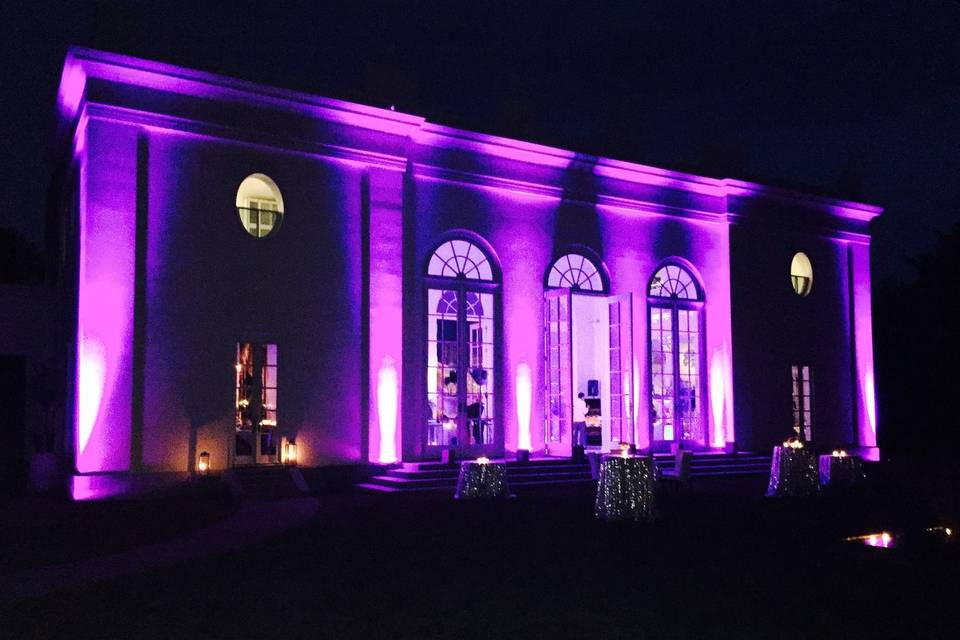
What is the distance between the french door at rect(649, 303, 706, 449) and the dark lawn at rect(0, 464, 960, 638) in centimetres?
Result: 911

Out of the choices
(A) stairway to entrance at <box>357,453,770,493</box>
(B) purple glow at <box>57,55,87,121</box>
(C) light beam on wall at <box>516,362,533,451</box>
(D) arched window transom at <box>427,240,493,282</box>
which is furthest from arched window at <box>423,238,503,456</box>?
(B) purple glow at <box>57,55,87,121</box>

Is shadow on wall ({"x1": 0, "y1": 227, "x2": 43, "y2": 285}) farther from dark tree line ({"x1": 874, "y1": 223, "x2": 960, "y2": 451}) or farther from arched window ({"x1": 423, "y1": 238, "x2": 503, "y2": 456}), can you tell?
dark tree line ({"x1": 874, "y1": 223, "x2": 960, "y2": 451})

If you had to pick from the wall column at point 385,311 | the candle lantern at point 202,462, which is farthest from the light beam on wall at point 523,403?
the candle lantern at point 202,462

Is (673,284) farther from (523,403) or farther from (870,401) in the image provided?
(870,401)

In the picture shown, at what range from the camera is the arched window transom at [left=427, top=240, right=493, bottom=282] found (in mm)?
18141

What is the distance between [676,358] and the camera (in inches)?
826

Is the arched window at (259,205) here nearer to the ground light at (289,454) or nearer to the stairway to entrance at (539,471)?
the ground light at (289,454)

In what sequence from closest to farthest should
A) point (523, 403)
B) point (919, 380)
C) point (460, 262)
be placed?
point (460, 262)
point (523, 403)
point (919, 380)

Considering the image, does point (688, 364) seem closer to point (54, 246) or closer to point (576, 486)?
point (576, 486)

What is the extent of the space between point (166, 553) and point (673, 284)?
14.5m

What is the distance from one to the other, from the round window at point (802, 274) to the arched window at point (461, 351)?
8.52 meters

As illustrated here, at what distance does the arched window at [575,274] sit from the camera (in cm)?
1950

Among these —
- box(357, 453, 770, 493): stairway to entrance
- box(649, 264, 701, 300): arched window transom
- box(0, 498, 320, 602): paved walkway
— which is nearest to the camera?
box(0, 498, 320, 602): paved walkway

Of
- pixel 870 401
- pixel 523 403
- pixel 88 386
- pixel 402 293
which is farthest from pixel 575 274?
pixel 88 386
